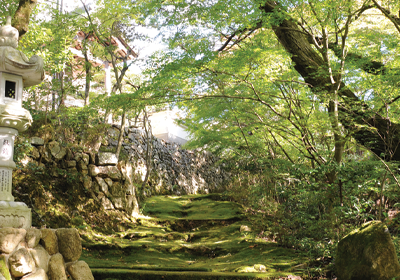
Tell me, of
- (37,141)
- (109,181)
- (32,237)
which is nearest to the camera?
(32,237)

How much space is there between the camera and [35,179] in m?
7.82

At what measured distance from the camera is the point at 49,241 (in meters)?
4.02

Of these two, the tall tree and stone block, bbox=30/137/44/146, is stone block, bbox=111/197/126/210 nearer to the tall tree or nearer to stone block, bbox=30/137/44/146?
stone block, bbox=30/137/44/146

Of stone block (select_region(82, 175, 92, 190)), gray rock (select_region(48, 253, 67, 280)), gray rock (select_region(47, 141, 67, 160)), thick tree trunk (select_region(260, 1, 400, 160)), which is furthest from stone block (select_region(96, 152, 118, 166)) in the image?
thick tree trunk (select_region(260, 1, 400, 160))

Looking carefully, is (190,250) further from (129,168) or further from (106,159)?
(129,168)

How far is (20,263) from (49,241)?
1.74ft

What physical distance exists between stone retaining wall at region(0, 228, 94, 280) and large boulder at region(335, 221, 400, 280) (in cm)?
366

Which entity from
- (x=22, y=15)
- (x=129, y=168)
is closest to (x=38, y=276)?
(x=22, y=15)

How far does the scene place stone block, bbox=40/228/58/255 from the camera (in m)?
3.98

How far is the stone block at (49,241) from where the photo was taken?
3.98 meters

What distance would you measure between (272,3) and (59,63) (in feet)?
17.6

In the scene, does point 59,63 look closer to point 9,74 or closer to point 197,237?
point 9,74

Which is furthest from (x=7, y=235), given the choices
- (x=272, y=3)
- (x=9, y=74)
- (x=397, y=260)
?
(x=272, y=3)

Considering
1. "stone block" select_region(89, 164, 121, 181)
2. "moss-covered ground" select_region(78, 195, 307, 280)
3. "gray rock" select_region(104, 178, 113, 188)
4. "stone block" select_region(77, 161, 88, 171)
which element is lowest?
"moss-covered ground" select_region(78, 195, 307, 280)
